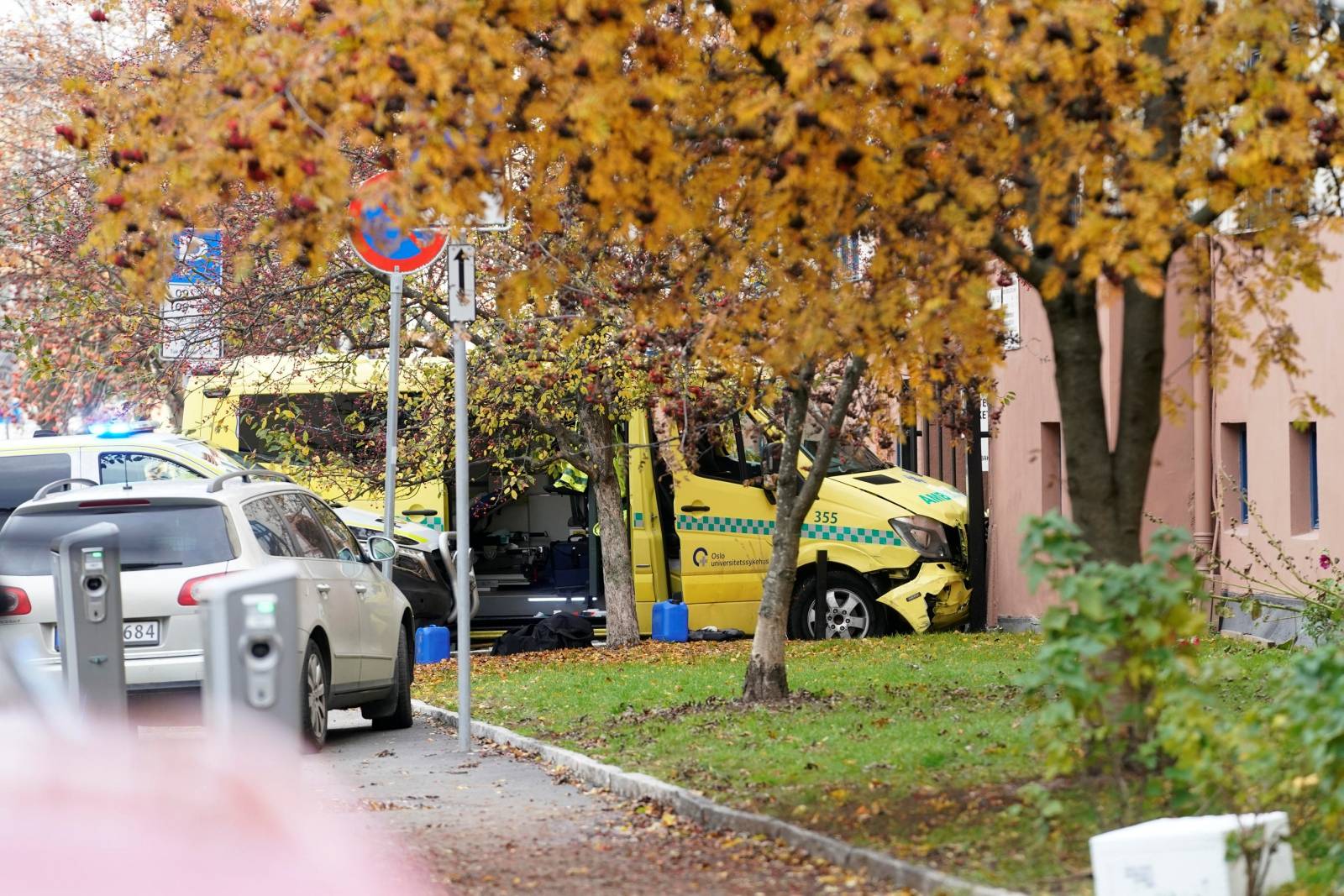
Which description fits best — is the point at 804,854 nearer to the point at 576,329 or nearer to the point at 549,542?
the point at 576,329

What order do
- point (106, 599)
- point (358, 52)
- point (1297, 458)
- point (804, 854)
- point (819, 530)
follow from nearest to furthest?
point (358, 52)
point (804, 854)
point (106, 599)
point (1297, 458)
point (819, 530)

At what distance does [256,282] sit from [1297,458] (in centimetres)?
883

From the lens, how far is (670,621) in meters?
18.6

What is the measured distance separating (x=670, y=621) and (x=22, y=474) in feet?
20.0

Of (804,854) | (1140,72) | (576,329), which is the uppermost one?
(1140,72)

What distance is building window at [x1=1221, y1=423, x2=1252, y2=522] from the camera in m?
15.8

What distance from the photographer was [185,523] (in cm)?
1120

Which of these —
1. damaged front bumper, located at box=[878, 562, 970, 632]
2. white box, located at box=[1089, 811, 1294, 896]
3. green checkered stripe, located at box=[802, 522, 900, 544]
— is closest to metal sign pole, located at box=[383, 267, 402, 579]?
green checkered stripe, located at box=[802, 522, 900, 544]

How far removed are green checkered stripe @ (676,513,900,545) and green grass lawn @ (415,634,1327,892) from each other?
1139 mm

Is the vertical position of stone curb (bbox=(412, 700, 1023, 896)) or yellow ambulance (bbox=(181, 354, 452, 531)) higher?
yellow ambulance (bbox=(181, 354, 452, 531))

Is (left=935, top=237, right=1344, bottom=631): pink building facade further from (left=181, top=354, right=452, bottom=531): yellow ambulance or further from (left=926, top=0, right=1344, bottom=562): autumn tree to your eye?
(left=181, top=354, right=452, bottom=531): yellow ambulance

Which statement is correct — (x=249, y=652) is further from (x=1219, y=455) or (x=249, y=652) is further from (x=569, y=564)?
(x=569, y=564)

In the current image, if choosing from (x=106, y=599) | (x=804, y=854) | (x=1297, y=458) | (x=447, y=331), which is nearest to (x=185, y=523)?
(x=106, y=599)

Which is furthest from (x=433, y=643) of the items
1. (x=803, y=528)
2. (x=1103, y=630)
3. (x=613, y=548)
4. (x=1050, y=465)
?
(x=1103, y=630)
